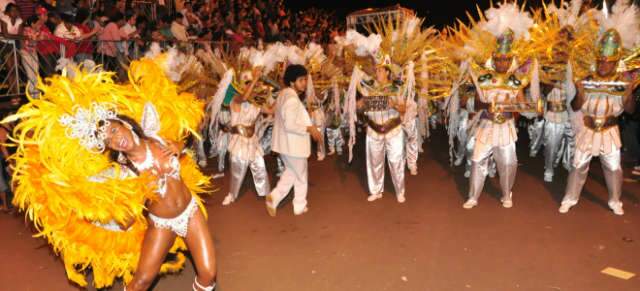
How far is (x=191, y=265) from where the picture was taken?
16.5 feet

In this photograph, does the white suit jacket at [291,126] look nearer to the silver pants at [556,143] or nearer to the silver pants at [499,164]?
the silver pants at [499,164]

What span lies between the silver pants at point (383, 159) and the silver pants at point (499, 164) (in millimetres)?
842

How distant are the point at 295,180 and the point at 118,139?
10.0 ft

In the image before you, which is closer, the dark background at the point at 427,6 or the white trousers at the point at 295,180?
the white trousers at the point at 295,180

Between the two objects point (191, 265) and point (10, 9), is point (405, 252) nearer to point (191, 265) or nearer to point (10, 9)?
point (191, 265)

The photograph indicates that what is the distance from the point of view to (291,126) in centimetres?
591

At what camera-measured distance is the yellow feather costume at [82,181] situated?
3318 millimetres

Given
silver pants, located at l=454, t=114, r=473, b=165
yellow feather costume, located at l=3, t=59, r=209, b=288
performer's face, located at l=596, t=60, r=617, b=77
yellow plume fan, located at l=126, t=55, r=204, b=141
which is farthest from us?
silver pants, located at l=454, t=114, r=473, b=165

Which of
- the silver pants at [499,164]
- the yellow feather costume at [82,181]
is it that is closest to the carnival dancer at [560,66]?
the silver pants at [499,164]

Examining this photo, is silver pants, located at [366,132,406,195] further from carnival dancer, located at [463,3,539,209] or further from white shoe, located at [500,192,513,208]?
white shoe, located at [500,192,513,208]

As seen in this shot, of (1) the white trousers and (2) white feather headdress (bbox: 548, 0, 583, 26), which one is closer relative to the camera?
(1) the white trousers

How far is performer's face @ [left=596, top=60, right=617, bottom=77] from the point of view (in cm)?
566

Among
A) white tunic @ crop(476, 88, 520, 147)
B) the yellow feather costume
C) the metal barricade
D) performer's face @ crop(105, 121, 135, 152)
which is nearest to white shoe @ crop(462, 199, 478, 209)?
white tunic @ crop(476, 88, 520, 147)

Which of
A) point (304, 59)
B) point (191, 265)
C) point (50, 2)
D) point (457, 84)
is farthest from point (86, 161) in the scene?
point (50, 2)
